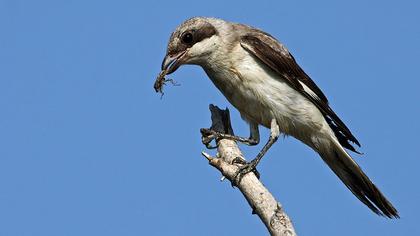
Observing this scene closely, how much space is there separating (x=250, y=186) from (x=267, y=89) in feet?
6.33

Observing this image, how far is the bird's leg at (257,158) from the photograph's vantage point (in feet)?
26.0

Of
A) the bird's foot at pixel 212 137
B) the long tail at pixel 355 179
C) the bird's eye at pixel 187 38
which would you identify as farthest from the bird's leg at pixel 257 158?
the bird's eye at pixel 187 38

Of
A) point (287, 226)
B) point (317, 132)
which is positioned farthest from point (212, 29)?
point (287, 226)

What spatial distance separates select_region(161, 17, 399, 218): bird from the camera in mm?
9266

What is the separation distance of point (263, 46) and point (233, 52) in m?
0.38

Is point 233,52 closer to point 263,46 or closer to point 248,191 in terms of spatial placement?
point 263,46

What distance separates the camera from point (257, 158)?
890 centimetres

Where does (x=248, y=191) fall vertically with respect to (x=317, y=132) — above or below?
below

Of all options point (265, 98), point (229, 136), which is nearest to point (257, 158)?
point (229, 136)

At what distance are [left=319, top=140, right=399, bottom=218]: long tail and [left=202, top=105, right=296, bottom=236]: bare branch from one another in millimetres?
1403

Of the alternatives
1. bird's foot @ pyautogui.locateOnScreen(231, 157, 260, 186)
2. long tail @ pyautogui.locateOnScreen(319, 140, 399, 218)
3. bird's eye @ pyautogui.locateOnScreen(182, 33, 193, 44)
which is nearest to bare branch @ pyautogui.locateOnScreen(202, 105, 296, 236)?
bird's foot @ pyautogui.locateOnScreen(231, 157, 260, 186)

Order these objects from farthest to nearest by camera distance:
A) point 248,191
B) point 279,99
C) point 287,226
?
1. point 279,99
2. point 248,191
3. point 287,226

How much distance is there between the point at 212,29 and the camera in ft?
31.3

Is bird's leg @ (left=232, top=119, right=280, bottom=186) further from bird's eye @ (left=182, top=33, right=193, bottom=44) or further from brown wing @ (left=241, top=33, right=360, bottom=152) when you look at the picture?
bird's eye @ (left=182, top=33, right=193, bottom=44)
